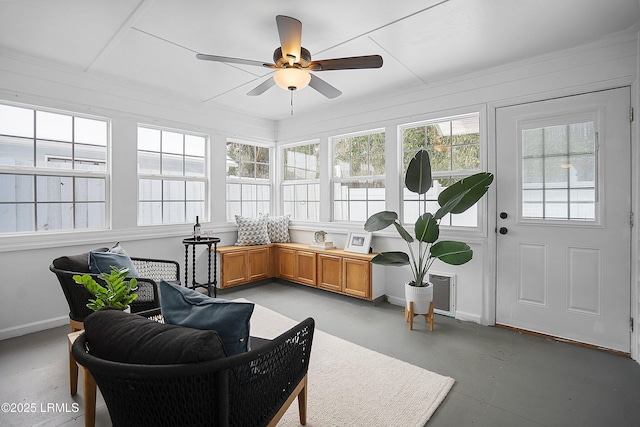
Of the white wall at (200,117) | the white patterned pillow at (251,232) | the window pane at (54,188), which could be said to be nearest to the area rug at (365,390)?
the white wall at (200,117)

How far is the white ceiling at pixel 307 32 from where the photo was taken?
2.25 metres

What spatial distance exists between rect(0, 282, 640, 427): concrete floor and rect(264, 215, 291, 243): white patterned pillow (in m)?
1.78

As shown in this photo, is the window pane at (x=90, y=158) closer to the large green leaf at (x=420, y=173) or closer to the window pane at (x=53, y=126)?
the window pane at (x=53, y=126)

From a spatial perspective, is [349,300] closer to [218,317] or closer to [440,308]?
[440,308]

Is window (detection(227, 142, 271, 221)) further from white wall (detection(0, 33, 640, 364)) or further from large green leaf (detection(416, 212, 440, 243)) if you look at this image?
large green leaf (detection(416, 212, 440, 243))

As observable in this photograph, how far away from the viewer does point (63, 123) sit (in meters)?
3.43

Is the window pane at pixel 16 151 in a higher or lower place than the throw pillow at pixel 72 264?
higher

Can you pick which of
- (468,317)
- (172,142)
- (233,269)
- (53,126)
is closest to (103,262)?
(53,126)

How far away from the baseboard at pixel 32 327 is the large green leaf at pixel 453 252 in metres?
3.99

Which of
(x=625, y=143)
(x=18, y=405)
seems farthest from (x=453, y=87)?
(x=18, y=405)

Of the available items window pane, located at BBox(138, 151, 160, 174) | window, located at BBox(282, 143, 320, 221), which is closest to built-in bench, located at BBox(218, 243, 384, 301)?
window, located at BBox(282, 143, 320, 221)

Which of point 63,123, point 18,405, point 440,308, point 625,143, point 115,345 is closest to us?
point 115,345

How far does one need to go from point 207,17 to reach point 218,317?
2.28 m

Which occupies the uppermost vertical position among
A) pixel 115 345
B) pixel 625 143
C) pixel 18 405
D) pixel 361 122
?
pixel 361 122
